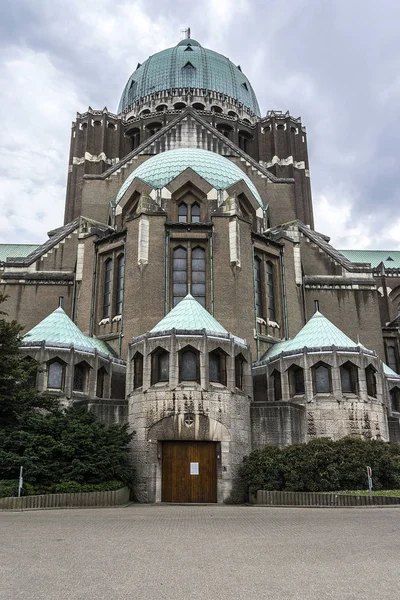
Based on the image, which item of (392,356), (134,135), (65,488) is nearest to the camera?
(65,488)

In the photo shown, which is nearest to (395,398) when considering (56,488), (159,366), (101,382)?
(159,366)

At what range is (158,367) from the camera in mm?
26266

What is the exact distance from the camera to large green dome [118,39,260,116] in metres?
65.4

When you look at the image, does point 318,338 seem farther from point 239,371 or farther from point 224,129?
point 224,129

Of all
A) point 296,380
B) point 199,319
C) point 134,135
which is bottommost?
point 296,380

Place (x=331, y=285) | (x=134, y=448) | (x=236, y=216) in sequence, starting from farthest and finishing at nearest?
(x=331, y=285)
(x=236, y=216)
(x=134, y=448)

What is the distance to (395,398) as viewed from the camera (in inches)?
1345

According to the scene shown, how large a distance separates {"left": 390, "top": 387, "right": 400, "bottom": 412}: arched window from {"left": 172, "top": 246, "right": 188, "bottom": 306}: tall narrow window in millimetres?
13092

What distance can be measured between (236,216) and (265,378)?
9952mm

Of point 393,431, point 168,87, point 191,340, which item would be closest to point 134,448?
point 191,340

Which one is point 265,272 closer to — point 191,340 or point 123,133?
point 191,340

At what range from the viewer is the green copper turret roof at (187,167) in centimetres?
3834

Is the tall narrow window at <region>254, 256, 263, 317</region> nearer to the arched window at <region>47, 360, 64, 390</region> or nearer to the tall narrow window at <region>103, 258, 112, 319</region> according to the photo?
the tall narrow window at <region>103, 258, 112, 319</region>

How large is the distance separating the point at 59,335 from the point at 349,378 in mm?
14145
